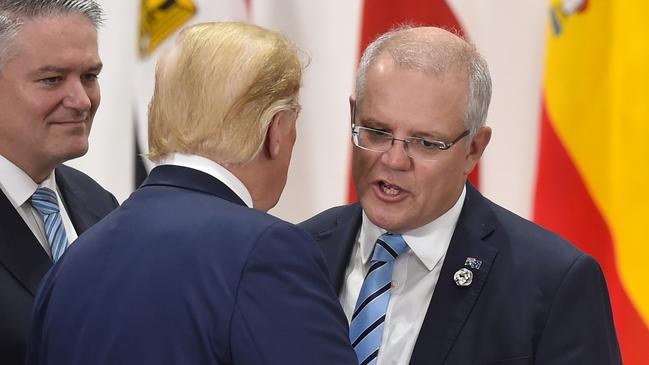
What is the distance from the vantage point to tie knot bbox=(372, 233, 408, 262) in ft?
6.27

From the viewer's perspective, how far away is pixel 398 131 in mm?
1869

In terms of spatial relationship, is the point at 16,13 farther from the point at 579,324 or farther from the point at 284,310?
the point at 579,324

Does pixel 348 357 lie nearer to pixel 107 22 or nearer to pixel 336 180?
pixel 336 180

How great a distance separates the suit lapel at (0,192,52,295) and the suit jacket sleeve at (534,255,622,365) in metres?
0.90

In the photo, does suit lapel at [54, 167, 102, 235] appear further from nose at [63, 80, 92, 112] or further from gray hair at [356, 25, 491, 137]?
gray hair at [356, 25, 491, 137]

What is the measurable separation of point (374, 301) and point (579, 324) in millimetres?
357

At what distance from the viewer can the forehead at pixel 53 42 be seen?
199 centimetres

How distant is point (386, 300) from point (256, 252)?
57 centimetres

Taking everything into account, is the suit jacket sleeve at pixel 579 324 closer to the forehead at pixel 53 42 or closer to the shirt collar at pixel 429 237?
the shirt collar at pixel 429 237

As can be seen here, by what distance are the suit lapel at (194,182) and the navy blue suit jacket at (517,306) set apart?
55cm

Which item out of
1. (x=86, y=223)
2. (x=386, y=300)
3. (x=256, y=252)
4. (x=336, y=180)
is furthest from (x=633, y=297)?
(x=256, y=252)

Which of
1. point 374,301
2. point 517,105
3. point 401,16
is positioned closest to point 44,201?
point 374,301

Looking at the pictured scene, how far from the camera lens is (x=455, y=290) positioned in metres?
1.86

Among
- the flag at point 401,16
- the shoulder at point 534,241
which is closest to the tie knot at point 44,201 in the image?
the shoulder at point 534,241
